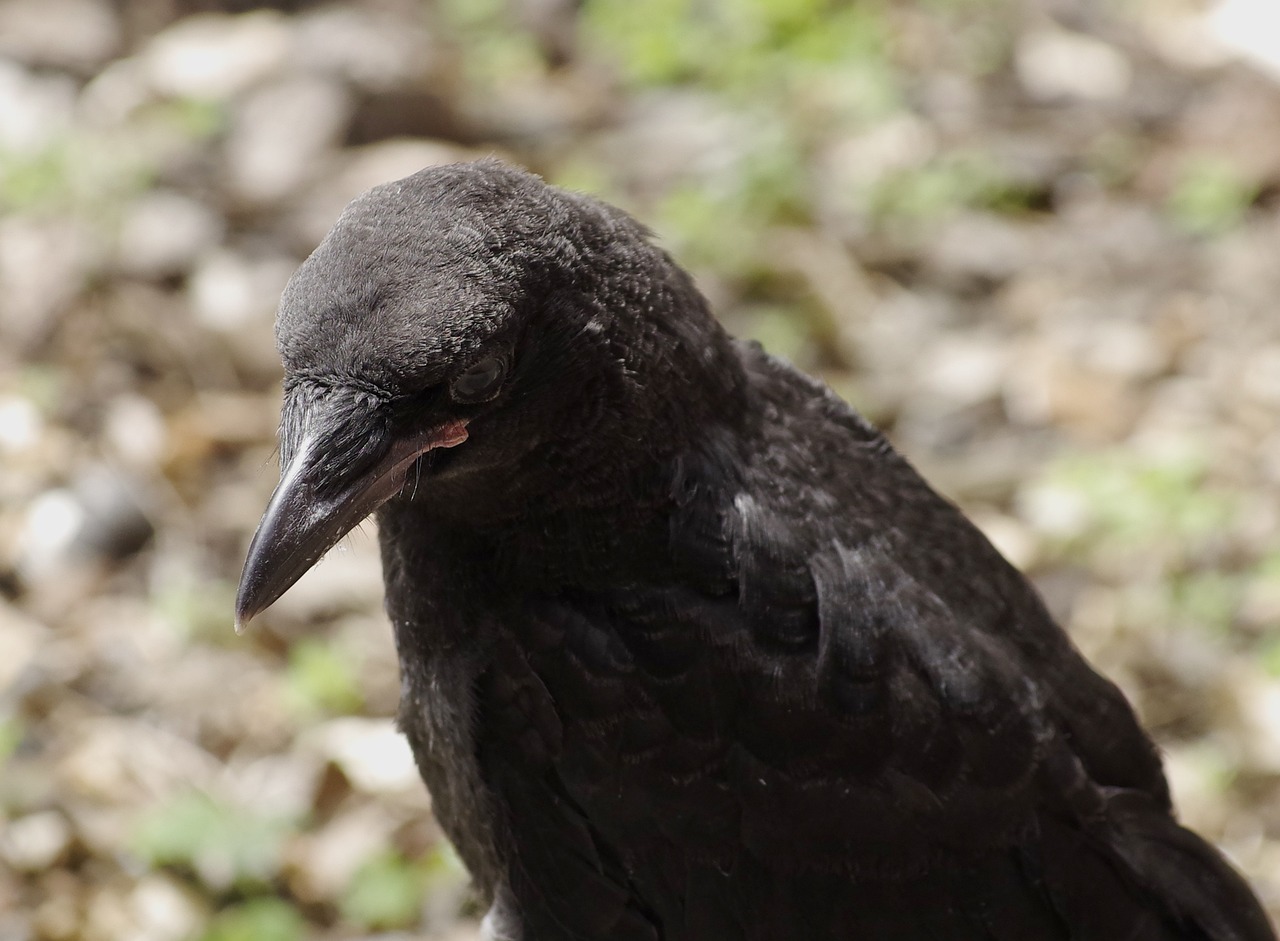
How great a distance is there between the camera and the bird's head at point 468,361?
2328 mm

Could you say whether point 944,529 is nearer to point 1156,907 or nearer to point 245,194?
point 1156,907

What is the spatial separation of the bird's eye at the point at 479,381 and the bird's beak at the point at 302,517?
0.08 metres

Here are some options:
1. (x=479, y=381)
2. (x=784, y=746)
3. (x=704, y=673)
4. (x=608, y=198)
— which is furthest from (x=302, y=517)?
(x=608, y=198)

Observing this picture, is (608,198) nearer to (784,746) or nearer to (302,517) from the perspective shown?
(784,746)

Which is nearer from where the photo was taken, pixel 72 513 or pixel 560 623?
pixel 560 623

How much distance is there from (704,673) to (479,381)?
2.10 feet

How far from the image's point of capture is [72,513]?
15.9 ft

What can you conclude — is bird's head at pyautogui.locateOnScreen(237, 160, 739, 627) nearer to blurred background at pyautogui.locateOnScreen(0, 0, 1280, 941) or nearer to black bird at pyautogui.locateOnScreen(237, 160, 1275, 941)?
black bird at pyautogui.locateOnScreen(237, 160, 1275, 941)

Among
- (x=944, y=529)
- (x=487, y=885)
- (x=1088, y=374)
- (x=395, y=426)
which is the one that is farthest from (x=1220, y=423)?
(x=395, y=426)

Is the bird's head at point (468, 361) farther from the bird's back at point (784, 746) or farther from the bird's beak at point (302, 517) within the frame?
the bird's back at point (784, 746)

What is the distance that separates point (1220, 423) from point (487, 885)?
298 cm

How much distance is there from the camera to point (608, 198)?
589cm

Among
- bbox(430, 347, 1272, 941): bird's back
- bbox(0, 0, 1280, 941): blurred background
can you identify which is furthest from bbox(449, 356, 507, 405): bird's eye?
bbox(0, 0, 1280, 941): blurred background

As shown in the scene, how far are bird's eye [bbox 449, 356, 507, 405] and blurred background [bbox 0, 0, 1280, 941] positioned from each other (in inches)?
70.6
